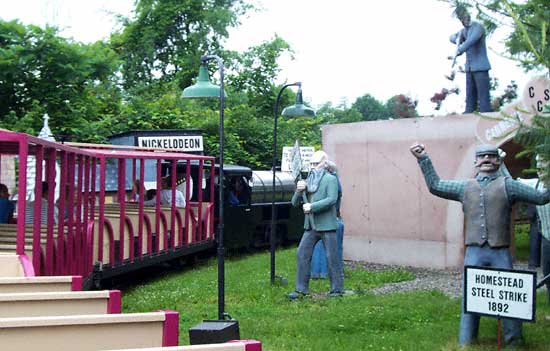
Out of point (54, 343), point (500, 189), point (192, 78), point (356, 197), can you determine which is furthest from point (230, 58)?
point (54, 343)

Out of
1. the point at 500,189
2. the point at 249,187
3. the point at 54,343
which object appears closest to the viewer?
the point at 54,343

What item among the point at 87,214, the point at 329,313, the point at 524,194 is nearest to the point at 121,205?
the point at 87,214

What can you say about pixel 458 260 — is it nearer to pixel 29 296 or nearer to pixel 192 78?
pixel 29 296

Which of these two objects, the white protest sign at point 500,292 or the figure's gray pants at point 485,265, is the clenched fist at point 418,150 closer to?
the figure's gray pants at point 485,265

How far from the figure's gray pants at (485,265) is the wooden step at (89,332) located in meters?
3.94

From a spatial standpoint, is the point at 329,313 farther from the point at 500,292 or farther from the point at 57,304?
the point at 57,304

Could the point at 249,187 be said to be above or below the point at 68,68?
below

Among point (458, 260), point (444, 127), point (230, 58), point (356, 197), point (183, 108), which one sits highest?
point (230, 58)

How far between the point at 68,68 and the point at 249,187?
5.74 metres

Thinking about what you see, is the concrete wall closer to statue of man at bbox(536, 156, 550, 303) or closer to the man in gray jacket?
the man in gray jacket

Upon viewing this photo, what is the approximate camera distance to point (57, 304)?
213 inches

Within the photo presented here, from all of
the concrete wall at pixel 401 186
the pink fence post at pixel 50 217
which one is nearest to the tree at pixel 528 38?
the pink fence post at pixel 50 217

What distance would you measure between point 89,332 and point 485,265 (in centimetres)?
437

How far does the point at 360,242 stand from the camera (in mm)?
16672
